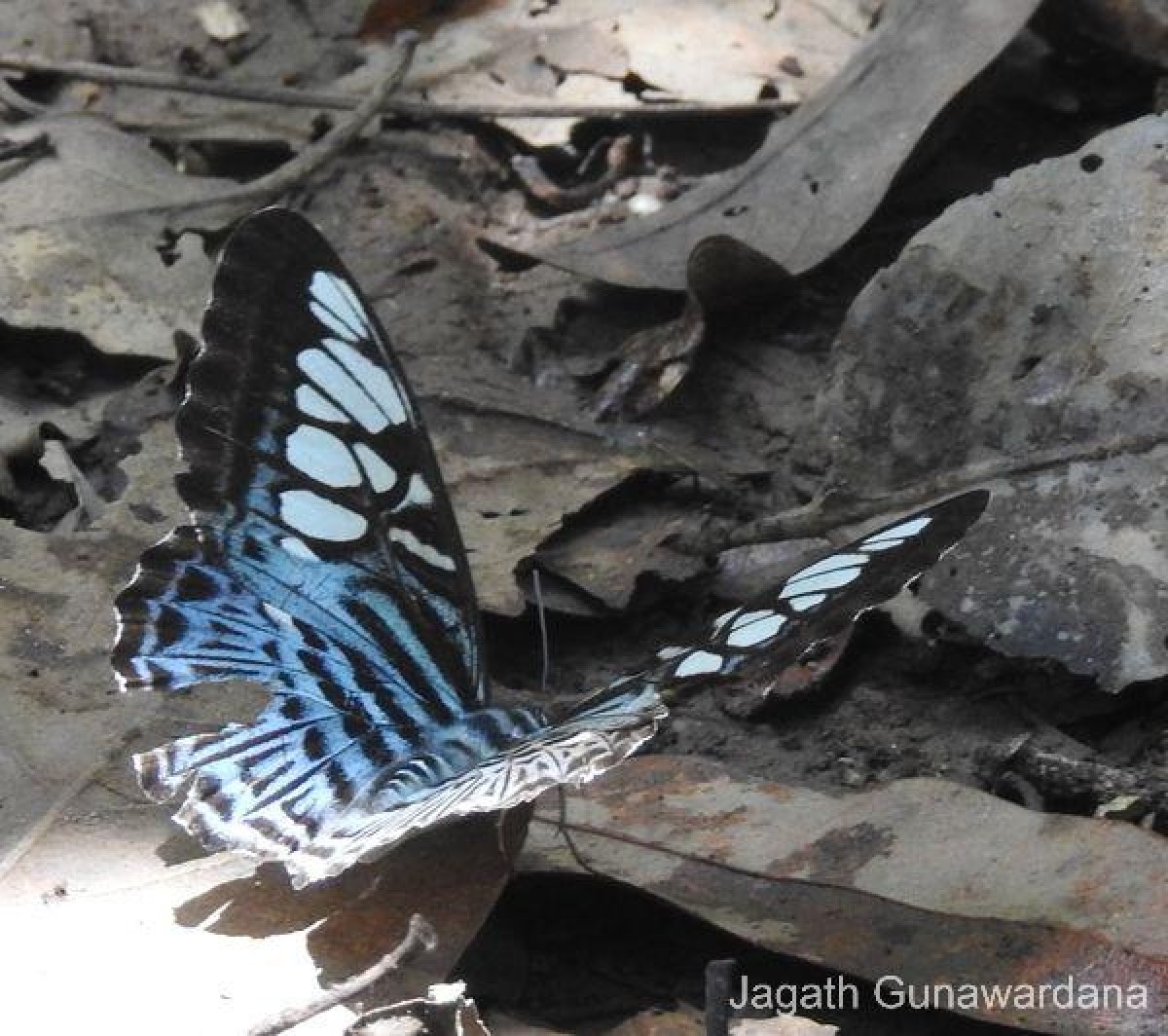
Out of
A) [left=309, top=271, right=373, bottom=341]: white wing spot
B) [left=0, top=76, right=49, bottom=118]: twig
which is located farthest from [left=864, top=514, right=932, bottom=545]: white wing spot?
[left=0, top=76, right=49, bottom=118]: twig

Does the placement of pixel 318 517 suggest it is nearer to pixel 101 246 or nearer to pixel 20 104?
pixel 101 246

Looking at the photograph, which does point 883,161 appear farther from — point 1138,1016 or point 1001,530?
point 1138,1016

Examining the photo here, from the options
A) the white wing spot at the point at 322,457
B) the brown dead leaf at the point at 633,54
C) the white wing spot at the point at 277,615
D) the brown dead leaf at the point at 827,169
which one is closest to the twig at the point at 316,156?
the brown dead leaf at the point at 633,54

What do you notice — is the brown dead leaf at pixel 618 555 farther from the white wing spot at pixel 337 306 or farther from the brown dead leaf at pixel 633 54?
the brown dead leaf at pixel 633 54

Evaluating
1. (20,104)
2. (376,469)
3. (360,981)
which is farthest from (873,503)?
(20,104)

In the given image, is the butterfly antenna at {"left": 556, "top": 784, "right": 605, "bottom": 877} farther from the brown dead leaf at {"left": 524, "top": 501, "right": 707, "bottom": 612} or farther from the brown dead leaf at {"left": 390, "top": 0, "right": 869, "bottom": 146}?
the brown dead leaf at {"left": 390, "top": 0, "right": 869, "bottom": 146}

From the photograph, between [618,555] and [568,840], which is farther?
[618,555]
